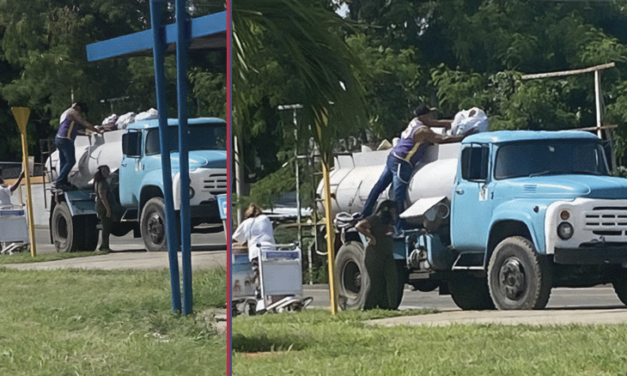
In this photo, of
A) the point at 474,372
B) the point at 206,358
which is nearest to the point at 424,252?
the point at 474,372

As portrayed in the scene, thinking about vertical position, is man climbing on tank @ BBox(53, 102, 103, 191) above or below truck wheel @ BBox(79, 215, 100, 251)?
above

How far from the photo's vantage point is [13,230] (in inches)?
116

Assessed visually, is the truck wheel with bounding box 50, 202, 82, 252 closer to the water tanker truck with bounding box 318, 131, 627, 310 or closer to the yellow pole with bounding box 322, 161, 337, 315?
the yellow pole with bounding box 322, 161, 337, 315

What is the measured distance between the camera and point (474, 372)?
4.82 meters

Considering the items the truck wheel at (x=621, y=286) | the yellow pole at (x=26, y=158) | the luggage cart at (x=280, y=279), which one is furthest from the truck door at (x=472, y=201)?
the yellow pole at (x=26, y=158)

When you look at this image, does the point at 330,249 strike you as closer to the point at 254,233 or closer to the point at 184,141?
the point at 254,233

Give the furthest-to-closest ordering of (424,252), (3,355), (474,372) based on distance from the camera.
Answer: (424,252) < (474,372) < (3,355)

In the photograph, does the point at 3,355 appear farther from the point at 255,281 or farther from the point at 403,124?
the point at 403,124

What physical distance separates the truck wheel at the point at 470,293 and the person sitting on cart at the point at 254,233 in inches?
66.6

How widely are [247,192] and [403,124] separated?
1.99 m

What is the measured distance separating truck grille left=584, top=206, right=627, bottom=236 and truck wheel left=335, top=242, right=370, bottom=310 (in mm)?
1375

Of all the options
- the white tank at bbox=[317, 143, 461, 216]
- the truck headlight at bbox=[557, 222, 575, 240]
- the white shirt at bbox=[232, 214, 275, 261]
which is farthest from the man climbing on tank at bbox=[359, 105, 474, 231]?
the white shirt at bbox=[232, 214, 275, 261]

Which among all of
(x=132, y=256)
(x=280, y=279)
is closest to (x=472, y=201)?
(x=280, y=279)

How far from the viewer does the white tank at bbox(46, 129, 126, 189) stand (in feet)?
9.41
